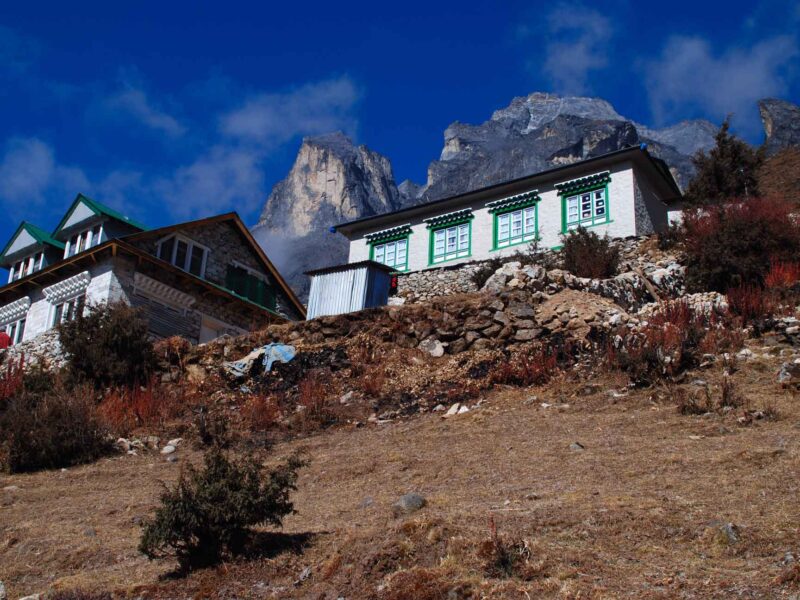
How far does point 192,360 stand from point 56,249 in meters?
14.7

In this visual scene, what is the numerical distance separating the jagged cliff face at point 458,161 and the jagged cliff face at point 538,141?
0.60 ft

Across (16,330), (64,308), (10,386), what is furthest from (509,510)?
(16,330)

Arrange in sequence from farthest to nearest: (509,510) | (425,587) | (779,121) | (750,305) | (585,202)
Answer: (779,121) → (585,202) → (750,305) → (509,510) → (425,587)

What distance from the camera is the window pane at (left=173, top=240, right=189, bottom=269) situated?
32.8 metres

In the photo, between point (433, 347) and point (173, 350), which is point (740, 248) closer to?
point (433, 347)

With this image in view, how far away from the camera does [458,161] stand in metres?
139

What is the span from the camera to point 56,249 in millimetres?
34344

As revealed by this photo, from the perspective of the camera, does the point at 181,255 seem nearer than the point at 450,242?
Yes

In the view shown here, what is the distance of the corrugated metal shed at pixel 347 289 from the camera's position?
27031 mm

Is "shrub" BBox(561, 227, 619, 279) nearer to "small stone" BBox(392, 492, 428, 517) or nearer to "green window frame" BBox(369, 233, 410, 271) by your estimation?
"green window frame" BBox(369, 233, 410, 271)

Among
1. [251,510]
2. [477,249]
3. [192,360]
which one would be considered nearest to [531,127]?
[477,249]

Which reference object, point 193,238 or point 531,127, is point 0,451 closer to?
point 193,238

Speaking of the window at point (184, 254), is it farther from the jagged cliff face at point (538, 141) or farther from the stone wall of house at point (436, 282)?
the jagged cliff face at point (538, 141)

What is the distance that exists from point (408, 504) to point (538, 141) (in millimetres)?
112226
